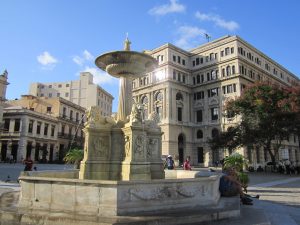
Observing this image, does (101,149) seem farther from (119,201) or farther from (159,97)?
(159,97)

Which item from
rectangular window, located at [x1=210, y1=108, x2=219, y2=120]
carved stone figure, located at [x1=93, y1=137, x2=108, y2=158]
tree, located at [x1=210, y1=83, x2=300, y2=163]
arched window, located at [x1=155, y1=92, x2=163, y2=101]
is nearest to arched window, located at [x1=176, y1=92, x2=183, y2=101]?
arched window, located at [x1=155, y1=92, x2=163, y2=101]

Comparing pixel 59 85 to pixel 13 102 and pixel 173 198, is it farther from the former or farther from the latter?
pixel 173 198

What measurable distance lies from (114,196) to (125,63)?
6450 millimetres

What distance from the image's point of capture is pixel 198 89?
183ft

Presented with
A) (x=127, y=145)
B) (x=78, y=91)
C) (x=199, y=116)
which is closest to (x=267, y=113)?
(x=199, y=116)

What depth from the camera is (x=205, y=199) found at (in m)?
7.32

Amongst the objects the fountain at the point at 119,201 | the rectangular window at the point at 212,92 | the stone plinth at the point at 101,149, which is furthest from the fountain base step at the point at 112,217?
the rectangular window at the point at 212,92

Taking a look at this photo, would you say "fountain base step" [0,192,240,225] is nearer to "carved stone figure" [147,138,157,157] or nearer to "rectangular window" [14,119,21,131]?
"carved stone figure" [147,138,157,157]

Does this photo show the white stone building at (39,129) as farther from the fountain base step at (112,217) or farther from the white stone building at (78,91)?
the fountain base step at (112,217)

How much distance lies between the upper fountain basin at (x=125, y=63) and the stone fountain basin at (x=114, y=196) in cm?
574

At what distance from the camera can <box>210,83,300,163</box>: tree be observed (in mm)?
32156

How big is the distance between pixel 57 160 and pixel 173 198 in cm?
5450

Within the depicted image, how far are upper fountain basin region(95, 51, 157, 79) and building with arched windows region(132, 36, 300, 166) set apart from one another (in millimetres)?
38492

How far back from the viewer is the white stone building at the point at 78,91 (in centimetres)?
7494
